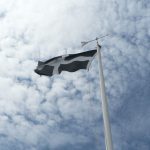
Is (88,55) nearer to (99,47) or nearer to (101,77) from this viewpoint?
(99,47)

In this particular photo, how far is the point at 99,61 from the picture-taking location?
83.4 feet

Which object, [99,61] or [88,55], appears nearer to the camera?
[99,61]

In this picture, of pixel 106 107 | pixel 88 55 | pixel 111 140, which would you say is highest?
pixel 88 55

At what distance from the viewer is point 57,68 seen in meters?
Answer: 27.9

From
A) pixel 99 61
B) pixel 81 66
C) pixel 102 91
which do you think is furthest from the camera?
pixel 81 66

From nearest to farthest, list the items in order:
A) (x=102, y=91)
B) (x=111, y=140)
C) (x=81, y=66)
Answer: (x=111, y=140), (x=102, y=91), (x=81, y=66)

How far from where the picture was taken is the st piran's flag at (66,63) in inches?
1072

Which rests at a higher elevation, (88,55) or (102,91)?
(88,55)

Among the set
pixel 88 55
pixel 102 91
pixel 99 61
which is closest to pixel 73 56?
pixel 88 55

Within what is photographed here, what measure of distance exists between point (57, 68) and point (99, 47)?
10.9 feet

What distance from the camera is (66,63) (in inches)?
1097

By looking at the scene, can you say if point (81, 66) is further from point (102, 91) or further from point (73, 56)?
point (102, 91)

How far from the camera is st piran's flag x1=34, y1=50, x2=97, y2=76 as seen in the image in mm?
27219

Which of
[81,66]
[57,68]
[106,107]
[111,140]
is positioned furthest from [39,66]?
[111,140]
